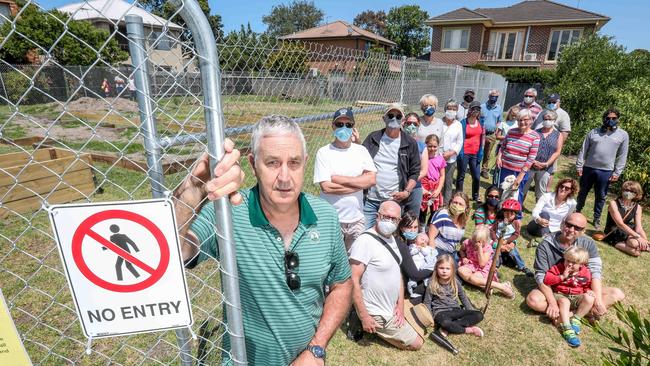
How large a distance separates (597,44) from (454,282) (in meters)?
15.1

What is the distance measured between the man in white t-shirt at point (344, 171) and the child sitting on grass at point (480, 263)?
1679mm

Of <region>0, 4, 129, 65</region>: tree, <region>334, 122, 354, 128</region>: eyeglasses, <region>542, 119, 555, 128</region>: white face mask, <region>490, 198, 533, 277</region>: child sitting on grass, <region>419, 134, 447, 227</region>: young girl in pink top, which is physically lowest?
<region>490, 198, 533, 277</region>: child sitting on grass

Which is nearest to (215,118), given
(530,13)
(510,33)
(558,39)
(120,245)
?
(120,245)

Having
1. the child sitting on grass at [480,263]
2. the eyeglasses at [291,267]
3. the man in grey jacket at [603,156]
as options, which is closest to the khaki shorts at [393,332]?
the child sitting on grass at [480,263]

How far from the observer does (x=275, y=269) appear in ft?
5.40

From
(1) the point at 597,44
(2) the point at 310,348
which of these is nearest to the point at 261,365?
(2) the point at 310,348

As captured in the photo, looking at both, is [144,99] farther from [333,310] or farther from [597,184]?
[597,184]

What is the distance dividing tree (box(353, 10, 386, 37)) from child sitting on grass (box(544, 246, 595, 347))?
66.6 m

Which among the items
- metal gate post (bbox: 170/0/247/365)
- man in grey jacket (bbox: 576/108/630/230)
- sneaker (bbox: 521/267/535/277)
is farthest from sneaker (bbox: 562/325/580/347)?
metal gate post (bbox: 170/0/247/365)

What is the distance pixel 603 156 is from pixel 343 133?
4974mm

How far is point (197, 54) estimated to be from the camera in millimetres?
1075

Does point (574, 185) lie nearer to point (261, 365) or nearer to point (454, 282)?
point (454, 282)

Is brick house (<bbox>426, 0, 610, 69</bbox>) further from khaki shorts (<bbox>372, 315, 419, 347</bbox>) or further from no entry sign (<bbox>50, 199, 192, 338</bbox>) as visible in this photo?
no entry sign (<bbox>50, 199, 192, 338</bbox>)

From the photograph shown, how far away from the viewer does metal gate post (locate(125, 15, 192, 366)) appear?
122cm
